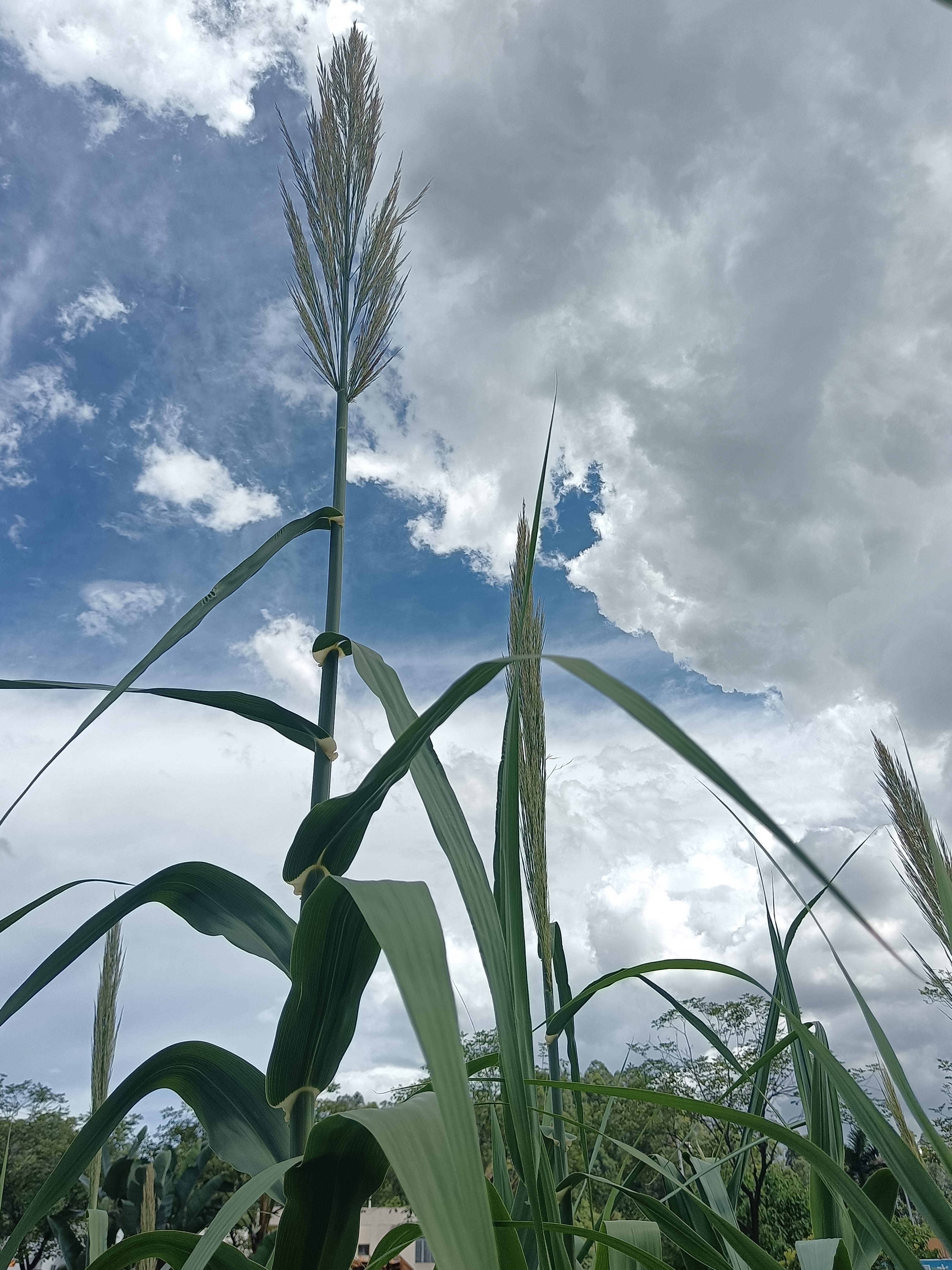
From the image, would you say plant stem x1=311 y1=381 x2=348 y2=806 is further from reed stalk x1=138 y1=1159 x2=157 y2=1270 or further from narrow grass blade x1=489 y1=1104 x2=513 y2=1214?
reed stalk x1=138 y1=1159 x2=157 y2=1270

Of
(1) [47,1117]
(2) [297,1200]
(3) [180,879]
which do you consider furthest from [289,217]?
(1) [47,1117]

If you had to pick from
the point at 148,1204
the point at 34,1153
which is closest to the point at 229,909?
the point at 148,1204

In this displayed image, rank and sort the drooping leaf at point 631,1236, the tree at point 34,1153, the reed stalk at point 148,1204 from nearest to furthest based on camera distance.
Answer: the drooping leaf at point 631,1236 < the reed stalk at point 148,1204 < the tree at point 34,1153

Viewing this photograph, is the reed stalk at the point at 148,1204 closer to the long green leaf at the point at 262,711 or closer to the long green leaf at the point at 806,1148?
the long green leaf at the point at 262,711

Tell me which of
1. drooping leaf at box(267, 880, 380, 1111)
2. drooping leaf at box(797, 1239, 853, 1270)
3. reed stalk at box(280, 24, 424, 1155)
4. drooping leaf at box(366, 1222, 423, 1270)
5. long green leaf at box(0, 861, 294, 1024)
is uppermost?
reed stalk at box(280, 24, 424, 1155)

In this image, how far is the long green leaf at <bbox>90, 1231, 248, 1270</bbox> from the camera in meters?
0.56

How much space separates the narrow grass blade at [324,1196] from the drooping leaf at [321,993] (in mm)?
91

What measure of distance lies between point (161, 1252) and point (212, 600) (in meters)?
0.53

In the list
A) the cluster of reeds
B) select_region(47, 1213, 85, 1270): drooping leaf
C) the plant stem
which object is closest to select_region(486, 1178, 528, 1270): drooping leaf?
the cluster of reeds

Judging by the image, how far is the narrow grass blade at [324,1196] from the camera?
466 mm

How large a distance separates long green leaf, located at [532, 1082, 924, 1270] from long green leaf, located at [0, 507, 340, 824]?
1.28ft

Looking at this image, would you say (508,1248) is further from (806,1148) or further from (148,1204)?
(148,1204)

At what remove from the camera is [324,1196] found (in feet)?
1.57

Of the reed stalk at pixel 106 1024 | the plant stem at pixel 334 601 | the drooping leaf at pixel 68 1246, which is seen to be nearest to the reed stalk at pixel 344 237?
the plant stem at pixel 334 601
